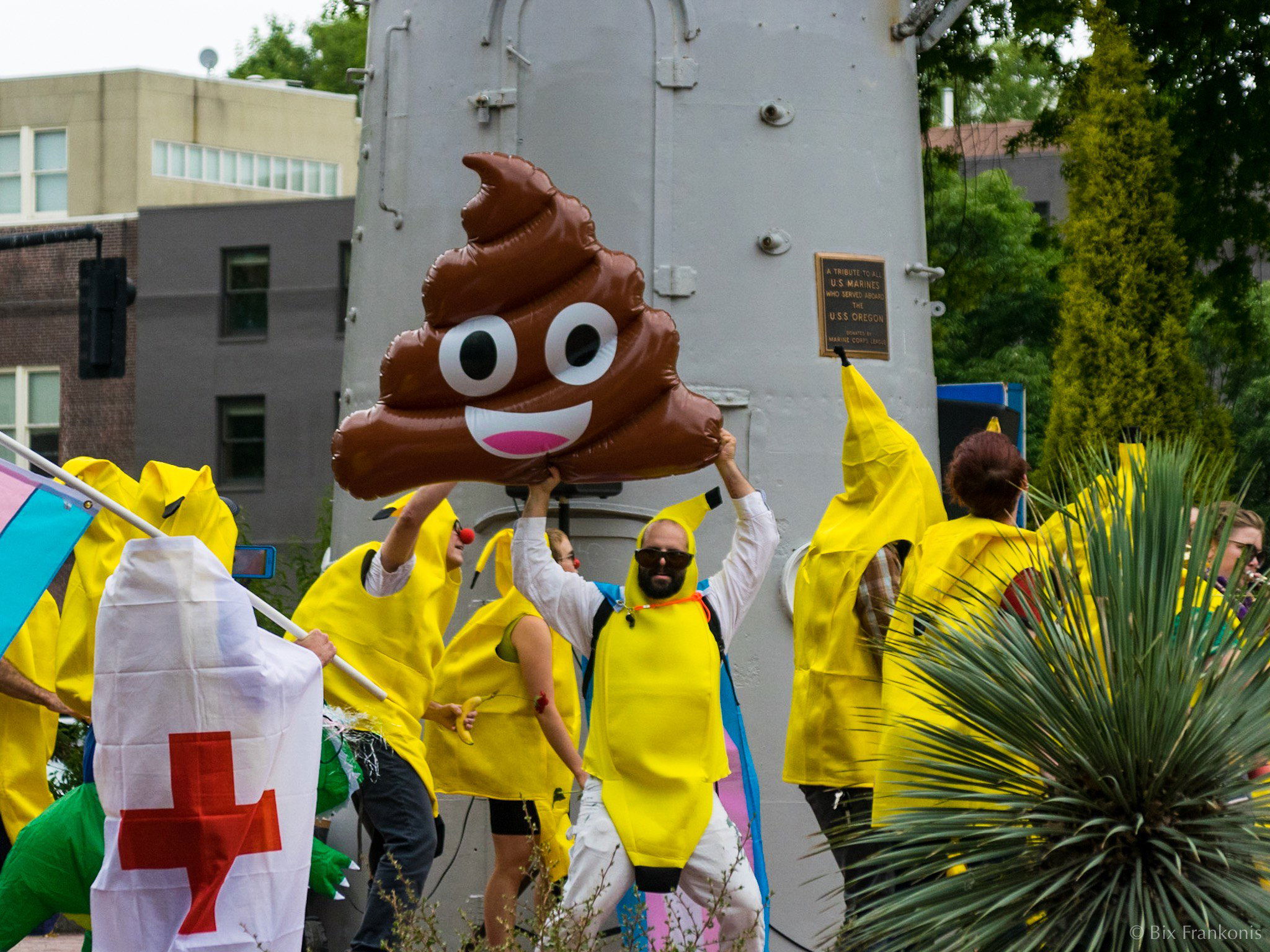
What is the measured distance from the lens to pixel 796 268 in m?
8.67

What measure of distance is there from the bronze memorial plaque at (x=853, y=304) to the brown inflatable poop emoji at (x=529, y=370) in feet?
7.87

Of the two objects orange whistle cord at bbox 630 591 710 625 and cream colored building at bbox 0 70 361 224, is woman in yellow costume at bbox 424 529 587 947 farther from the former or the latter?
Result: cream colored building at bbox 0 70 361 224

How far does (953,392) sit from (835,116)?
92.0 inches

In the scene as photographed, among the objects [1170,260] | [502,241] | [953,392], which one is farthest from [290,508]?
[502,241]

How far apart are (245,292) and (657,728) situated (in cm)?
3169

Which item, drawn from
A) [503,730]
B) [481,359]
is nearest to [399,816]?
[503,730]

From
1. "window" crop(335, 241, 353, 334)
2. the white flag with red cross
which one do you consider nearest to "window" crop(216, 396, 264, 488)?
"window" crop(335, 241, 353, 334)

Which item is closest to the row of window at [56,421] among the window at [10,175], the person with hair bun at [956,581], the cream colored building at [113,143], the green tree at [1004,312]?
the cream colored building at [113,143]

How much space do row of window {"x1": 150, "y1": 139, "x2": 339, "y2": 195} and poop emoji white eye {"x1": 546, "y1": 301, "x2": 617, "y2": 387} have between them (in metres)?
36.3

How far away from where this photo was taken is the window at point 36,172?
40219mm

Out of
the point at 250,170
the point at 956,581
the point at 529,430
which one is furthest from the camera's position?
the point at 250,170

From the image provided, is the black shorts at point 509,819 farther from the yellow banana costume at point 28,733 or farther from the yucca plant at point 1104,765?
the yucca plant at point 1104,765

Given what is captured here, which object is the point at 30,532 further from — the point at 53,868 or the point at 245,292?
the point at 245,292

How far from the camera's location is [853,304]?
8.84 meters
